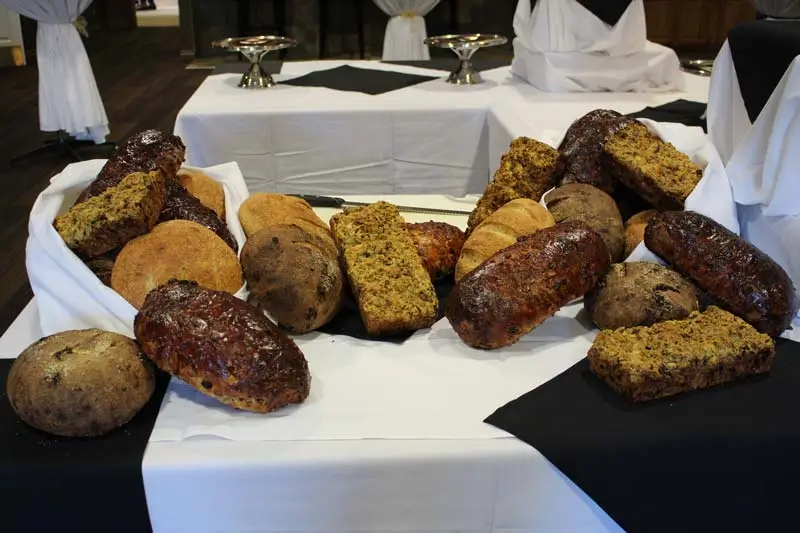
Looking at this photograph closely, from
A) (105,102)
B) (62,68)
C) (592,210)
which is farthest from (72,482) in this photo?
(105,102)

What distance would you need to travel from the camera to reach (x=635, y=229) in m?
1.12

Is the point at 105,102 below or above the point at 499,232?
below

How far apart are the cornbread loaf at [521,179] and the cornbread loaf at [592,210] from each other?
0.07 meters

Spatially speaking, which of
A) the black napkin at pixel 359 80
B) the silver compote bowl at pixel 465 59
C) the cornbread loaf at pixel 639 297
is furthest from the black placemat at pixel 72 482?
the silver compote bowl at pixel 465 59

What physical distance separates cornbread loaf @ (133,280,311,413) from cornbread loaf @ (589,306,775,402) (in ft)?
1.15

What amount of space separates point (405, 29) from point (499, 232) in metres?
2.90

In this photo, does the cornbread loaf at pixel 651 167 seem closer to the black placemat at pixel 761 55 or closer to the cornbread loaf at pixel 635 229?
the cornbread loaf at pixel 635 229

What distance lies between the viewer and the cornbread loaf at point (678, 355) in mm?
831

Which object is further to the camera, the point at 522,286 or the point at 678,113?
the point at 678,113

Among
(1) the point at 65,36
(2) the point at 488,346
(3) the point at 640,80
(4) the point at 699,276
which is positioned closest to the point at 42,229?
(2) the point at 488,346

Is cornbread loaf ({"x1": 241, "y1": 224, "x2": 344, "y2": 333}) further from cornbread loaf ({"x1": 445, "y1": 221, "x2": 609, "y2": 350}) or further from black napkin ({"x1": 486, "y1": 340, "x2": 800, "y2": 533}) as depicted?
black napkin ({"x1": 486, "y1": 340, "x2": 800, "y2": 533})

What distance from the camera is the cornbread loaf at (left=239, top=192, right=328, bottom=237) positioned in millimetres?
1107

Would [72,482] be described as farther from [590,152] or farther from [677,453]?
[590,152]

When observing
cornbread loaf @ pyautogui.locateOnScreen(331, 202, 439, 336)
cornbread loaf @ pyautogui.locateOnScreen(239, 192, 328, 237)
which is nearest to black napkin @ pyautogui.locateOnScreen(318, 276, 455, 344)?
cornbread loaf @ pyautogui.locateOnScreen(331, 202, 439, 336)
